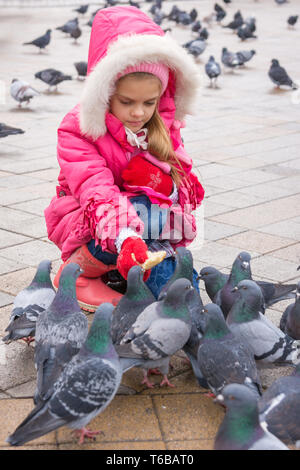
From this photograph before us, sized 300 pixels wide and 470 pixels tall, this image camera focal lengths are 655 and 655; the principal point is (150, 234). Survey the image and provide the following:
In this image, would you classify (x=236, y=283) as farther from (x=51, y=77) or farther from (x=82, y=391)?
(x=51, y=77)

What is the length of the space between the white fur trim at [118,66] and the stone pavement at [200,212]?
4.12 feet

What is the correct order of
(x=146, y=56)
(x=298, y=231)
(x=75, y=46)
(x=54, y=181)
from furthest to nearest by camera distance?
(x=75, y=46) < (x=54, y=181) < (x=298, y=231) < (x=146, y=56)

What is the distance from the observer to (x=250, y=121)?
9.77 meters

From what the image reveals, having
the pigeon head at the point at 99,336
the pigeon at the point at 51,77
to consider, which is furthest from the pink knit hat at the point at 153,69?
the pigeon at the point at 51,77

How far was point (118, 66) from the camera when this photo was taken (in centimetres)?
365

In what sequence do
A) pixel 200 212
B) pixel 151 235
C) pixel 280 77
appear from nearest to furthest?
pixel 151 235 → pixel 200 212 → pixel 280 77

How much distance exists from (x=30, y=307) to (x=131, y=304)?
0.54 m

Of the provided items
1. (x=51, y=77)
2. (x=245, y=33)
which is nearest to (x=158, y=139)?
(x=51, y=77)

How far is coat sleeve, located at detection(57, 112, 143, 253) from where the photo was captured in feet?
12.0

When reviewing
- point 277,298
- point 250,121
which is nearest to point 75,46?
point 250,121

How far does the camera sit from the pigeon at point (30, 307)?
3381 mm

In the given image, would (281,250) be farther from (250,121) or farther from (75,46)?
(75,46)

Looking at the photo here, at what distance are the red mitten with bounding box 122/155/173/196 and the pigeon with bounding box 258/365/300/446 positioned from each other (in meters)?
1.67
